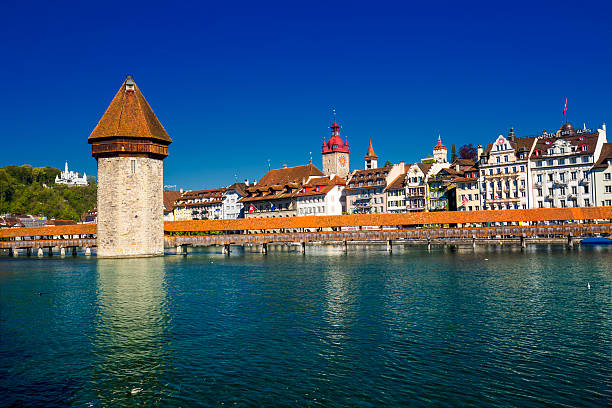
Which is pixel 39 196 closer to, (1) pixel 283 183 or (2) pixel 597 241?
(1) pixel 283 183

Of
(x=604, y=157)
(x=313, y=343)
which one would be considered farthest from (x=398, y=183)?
(x=313, y=343)

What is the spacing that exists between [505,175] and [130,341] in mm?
64876

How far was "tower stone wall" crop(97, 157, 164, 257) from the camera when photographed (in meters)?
49.9

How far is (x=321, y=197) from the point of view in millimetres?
92812

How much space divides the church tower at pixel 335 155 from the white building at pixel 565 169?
47.1 meters

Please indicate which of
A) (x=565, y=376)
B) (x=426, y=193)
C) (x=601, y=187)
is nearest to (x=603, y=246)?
(x=601, y=187)

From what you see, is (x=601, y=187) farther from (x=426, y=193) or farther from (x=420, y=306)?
(x=420, y=306)

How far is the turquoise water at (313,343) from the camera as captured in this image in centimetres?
1259

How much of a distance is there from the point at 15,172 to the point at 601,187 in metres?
143

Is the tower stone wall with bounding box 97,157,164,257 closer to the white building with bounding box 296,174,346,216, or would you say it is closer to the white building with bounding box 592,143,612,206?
the white building with bounding box 296,174,346,216

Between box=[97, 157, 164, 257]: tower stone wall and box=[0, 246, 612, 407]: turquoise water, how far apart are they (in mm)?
18717

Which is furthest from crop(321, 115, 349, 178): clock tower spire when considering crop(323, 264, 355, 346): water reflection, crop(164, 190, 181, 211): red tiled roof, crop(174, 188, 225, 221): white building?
crop(323, 264, 355, 346): water reflection

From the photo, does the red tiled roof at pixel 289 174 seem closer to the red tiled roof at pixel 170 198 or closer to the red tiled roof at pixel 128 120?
the red tiled roof at pixel 170 198

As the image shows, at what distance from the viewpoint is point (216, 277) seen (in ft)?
115
